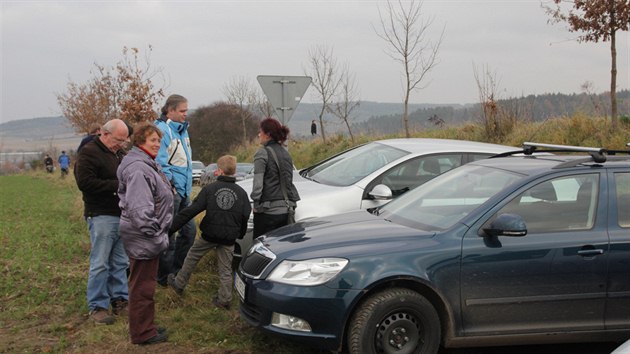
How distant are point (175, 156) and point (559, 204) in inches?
142

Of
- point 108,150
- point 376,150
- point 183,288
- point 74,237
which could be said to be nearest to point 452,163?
point 376,150

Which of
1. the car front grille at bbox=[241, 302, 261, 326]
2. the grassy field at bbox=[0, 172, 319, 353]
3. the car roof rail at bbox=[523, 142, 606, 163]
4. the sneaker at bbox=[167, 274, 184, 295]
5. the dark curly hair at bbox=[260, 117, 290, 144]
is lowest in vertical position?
the grassy field at bbox=[0, 172, 319, 353]

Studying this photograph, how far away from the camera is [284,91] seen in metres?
9.30

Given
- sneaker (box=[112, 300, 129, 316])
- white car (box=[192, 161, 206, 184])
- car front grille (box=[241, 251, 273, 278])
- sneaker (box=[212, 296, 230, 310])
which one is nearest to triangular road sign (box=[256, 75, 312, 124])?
sneaker (box=[212, 296, 230, 310])

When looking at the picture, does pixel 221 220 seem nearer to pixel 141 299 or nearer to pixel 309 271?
pixel 141 299

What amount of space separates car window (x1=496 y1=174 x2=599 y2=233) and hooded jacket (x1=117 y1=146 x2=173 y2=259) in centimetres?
259

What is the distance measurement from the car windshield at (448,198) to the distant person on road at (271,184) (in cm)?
106

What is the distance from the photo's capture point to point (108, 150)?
17.4 ft

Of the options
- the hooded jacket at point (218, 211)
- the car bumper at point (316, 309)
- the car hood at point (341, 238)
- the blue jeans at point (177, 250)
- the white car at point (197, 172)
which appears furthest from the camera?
the white car at point (197, 172)

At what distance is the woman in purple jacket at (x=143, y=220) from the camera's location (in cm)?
444

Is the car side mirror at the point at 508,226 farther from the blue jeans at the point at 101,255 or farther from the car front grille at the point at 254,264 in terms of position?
the blue jeans at the point at 101,255

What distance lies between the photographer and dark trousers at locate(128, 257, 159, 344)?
4613 mm

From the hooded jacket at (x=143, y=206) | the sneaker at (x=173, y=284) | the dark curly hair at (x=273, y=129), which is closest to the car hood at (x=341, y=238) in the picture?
the hooded jacket at (x=143, y=206)

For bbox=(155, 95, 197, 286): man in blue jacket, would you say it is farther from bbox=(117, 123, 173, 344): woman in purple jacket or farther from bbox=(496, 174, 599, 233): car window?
bbox=(496, 174, 599, 233): car window
